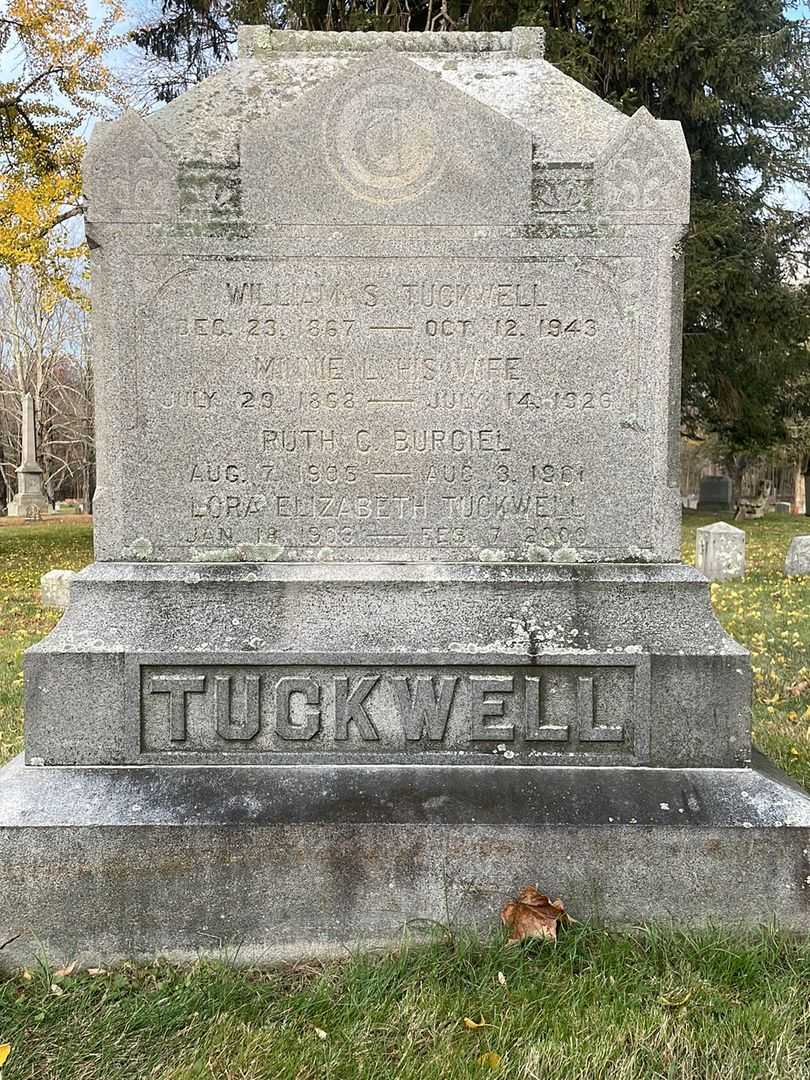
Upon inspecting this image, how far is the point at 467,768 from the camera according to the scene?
2.96 metres

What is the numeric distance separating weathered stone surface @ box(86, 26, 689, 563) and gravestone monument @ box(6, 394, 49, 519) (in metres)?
30.0

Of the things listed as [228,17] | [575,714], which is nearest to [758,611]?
[575,714]

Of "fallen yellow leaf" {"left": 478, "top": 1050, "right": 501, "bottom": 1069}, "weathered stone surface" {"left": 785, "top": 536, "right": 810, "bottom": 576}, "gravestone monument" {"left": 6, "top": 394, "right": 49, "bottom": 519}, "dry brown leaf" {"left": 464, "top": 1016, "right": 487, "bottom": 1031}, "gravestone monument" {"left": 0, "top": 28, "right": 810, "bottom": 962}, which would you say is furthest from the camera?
"gravestone monument" {"left": 6, "top": 394, "right": 49, "bottom": 519}

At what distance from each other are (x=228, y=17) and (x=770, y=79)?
1155cm

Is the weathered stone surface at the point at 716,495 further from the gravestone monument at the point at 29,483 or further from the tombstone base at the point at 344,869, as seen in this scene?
the tombstone base at the point at 344,869

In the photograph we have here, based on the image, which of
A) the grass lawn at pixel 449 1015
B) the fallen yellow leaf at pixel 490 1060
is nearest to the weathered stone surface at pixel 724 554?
the grass lawn at pixel 449 1015

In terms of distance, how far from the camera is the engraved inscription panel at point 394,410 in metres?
3.00

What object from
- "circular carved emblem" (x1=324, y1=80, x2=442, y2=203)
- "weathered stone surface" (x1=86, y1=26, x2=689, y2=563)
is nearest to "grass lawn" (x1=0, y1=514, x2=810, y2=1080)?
"weathered stone surface" (x1=86, y1=26, x2=689, y2=563)

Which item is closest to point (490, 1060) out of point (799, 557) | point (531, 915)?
point (531, 915)

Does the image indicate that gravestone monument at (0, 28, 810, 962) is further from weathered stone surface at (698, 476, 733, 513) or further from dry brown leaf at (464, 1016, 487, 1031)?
weathered stone surface at (698, 476, 733, 513)

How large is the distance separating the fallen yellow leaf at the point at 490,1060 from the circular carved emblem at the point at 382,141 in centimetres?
268

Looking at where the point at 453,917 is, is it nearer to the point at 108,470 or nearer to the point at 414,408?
the point at 414,408

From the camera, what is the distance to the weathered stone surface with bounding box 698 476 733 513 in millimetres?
38178

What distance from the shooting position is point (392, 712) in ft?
9.75
